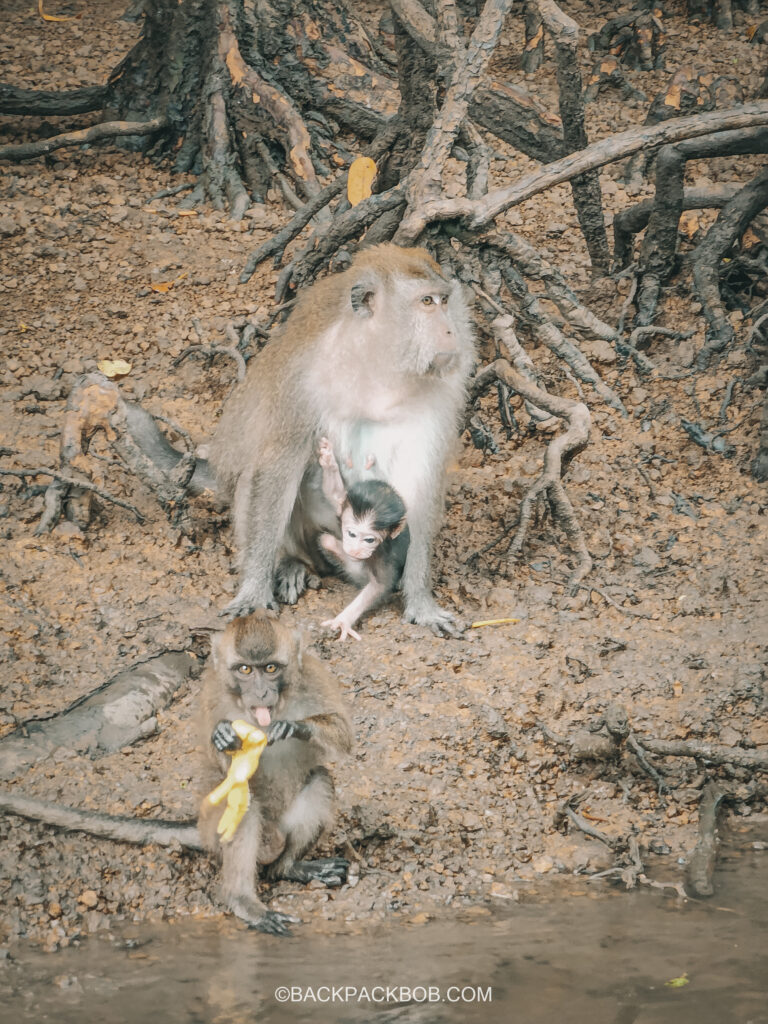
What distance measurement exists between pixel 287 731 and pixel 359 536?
1442 millimetres

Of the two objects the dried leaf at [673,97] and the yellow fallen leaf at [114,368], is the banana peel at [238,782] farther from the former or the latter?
the dried leaf at [673,97]

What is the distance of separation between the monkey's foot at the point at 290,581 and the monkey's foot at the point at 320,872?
5.30 ft

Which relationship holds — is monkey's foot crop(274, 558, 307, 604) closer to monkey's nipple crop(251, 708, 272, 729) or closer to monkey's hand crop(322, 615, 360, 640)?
monkey's hand crop(322, 615, 360, 640)

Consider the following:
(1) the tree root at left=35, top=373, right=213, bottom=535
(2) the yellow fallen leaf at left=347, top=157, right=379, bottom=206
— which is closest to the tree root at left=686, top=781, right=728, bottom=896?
(1) the tree root at left=35, top=373, right=213, bottom=535

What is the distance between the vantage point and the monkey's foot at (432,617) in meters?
5.16

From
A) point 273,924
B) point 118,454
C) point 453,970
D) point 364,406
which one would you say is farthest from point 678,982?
point 118,454

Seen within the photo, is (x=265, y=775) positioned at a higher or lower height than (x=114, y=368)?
higher

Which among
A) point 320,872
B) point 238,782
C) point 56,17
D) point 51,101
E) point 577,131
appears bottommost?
point 320,872

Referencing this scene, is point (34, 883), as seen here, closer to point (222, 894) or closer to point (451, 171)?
point (222, 894)

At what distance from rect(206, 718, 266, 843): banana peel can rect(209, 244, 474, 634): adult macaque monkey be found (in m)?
1.50

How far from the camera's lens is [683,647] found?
16.3 feet

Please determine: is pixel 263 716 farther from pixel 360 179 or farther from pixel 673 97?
pixel 673 97

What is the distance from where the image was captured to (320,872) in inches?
154

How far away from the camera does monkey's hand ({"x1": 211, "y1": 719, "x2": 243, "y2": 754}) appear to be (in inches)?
144
